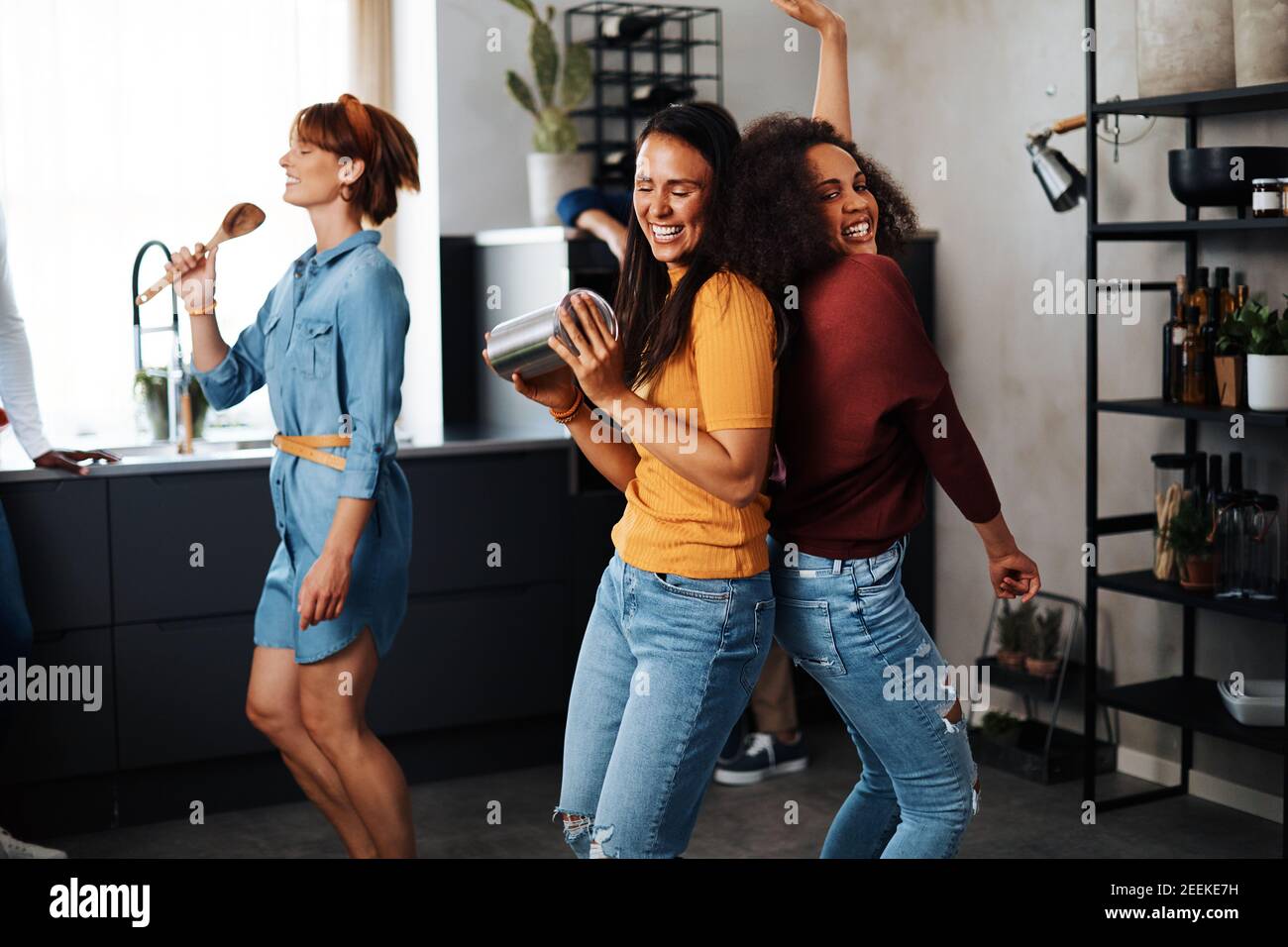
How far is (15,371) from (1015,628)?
8.64 feet

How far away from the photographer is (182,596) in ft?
12.1

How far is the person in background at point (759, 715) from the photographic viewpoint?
4.04 meters

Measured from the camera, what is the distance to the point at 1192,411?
11.5 ft

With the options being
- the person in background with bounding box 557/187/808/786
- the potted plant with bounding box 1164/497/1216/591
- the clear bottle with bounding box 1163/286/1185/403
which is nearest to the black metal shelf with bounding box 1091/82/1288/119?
the clear bottle with bounding box 1163/286/1185/403

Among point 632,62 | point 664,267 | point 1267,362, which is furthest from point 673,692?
point 632,62

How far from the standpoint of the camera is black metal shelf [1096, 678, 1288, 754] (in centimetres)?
342

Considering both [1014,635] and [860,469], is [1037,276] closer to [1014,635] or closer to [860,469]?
[1014,635]

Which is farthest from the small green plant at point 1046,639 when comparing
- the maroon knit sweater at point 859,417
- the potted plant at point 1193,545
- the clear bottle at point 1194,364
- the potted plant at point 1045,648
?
the maroon knit sweater at point 859,417

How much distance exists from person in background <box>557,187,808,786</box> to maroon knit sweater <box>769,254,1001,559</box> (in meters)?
1.93

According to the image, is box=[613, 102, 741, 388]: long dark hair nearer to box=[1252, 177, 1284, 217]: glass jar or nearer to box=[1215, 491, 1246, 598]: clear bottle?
box=[1252, 177, 1284, 217]: glass jar

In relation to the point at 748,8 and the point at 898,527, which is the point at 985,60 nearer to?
the point at 748,8

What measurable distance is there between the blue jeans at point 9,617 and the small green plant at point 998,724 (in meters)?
2.44
